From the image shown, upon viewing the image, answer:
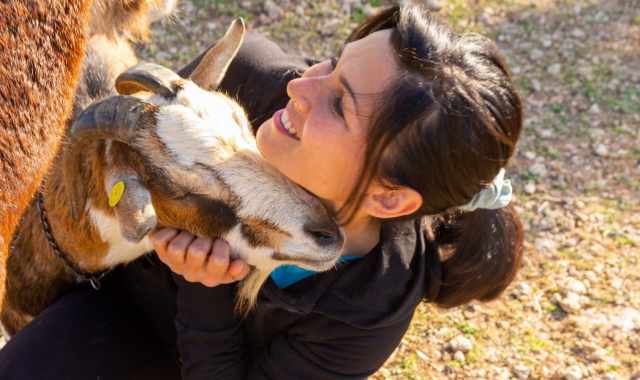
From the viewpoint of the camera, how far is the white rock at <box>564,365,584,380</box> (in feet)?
12.6

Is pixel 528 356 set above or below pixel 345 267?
below

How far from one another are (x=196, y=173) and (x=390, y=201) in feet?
Answer: 2.16

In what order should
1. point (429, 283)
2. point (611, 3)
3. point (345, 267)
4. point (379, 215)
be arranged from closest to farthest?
point (379, 215), point (345, 267), point (429, 283), point (611, 3)

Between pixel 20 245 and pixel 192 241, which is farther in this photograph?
pixel 20 245

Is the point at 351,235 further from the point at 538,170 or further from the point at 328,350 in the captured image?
the point at 538,170

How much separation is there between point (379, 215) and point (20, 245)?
1.77m

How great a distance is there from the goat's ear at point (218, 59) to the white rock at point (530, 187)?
2555mm

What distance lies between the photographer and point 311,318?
8.86 ft

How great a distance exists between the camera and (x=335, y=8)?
19.0 feet

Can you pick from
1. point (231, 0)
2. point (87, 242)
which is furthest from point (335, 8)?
point (87, 242)

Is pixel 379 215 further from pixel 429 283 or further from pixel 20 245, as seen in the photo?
pixel 20 245

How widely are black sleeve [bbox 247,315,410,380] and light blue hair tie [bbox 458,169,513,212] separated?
20.4 inches

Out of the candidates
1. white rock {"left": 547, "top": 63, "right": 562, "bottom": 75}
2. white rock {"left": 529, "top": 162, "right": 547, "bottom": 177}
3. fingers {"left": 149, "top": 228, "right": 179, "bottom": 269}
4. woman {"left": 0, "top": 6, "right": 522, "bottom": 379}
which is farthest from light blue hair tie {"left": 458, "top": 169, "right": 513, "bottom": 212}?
white rock {"left": 547, "top": 63, "right": 562, "bottom": 75}

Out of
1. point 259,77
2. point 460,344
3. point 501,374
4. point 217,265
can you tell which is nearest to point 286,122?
point 217,265
